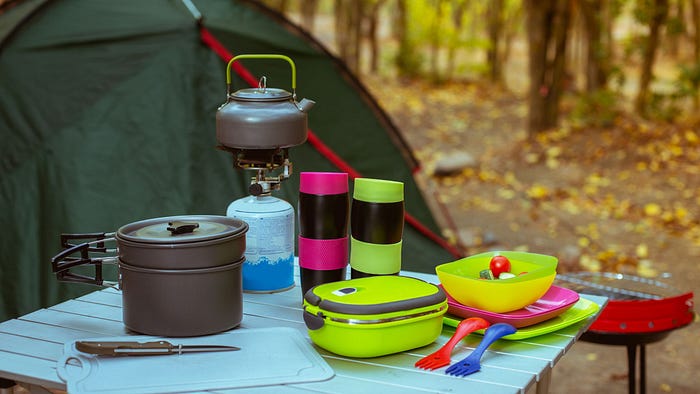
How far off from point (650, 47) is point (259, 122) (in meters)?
6.85

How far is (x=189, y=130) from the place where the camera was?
307 centimetres

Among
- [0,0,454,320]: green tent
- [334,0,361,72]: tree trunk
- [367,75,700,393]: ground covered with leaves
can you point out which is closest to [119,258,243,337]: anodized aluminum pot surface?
[0,0,454,320]: green tent

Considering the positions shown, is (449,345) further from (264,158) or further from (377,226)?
(264,158)

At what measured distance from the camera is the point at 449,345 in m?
1.58

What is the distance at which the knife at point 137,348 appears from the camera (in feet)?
5.05

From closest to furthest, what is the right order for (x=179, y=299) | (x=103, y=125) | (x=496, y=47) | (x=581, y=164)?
(x=179, y=299), (x=103, y=125), (x=581, y=164), (x=496, y=47)

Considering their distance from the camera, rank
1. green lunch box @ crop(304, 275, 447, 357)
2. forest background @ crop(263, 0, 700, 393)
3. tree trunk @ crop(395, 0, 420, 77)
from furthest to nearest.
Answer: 1. tree trunk @ crop(395, 0, 420, 77)
2. forest background @ crop(263, 0, 700, 393)
3. green lunch box @ crop(304, 275, 447, 357)

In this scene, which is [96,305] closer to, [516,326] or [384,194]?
[384,194]

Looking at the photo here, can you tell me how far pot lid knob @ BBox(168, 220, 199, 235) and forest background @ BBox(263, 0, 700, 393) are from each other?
89.0 inches

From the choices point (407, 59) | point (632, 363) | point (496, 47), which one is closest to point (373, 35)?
point (407, 59)

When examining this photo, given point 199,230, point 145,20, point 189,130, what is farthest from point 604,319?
point 145,20

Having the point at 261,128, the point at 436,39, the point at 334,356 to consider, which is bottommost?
the point at 334,356

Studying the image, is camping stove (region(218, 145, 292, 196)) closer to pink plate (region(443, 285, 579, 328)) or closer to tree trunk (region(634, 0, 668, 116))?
pink plate (region(443, 285, 579, 328))

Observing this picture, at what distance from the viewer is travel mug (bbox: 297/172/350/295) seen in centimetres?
185
